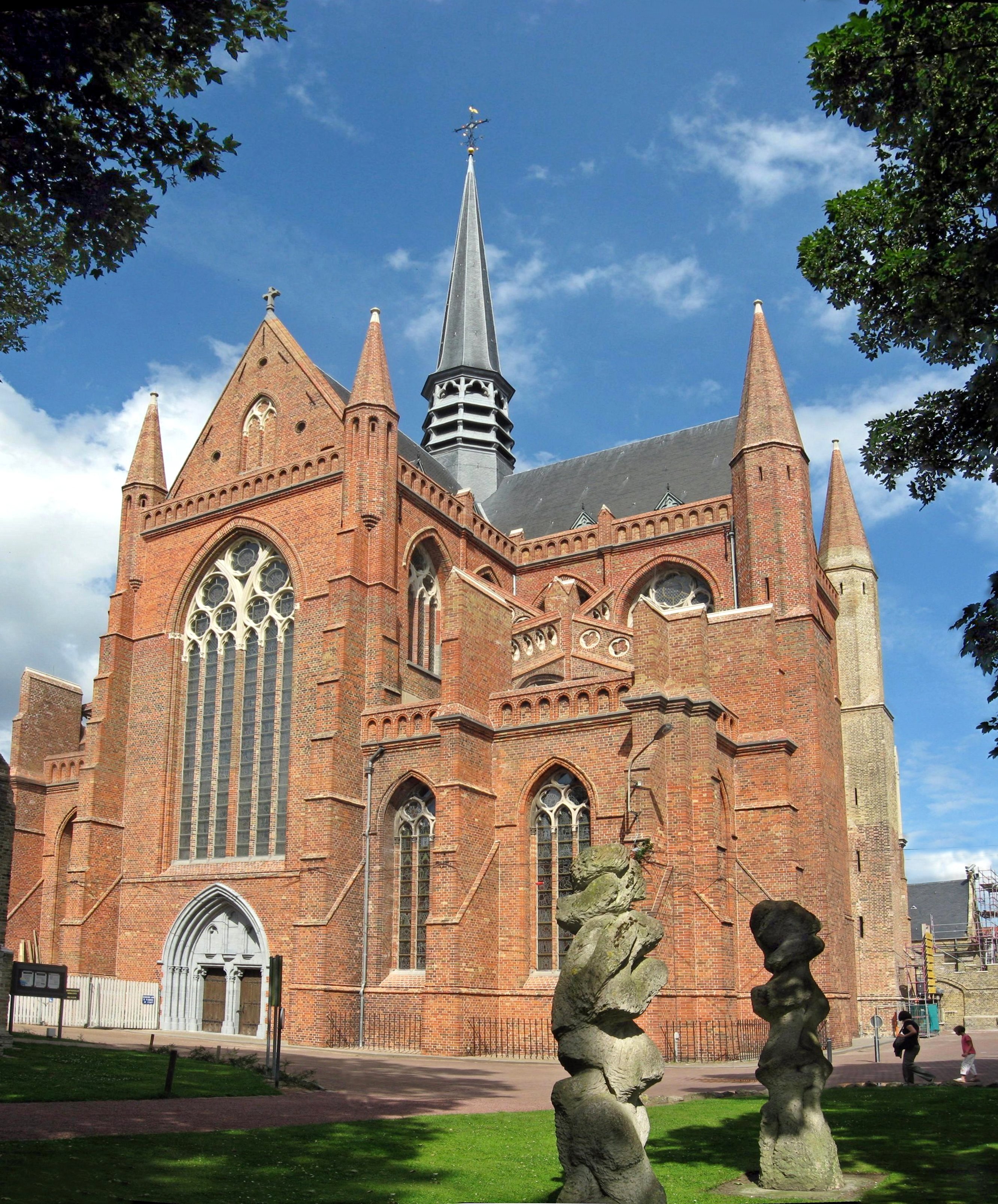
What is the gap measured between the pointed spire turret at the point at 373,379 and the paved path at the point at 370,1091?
621 inches

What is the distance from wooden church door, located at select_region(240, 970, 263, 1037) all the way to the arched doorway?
1cm

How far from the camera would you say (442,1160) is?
1023 cm

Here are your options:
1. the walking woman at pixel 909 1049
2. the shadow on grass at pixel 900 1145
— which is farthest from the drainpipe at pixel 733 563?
the shadow on grass at pixel 900 1145

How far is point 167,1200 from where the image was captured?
8.10 meters

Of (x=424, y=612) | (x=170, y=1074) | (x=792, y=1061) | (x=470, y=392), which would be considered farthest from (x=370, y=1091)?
(x=470, y=392)

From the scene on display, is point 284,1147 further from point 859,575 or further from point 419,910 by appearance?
point 859,575

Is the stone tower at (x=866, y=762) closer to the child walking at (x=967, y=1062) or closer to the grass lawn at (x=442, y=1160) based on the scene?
the child walking at (x=967, y=1062)

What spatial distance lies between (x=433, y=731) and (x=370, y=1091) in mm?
10904

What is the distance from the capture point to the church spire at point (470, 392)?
4559 centimetres

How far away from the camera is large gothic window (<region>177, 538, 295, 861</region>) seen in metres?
29.4

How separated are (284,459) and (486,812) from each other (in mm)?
12193

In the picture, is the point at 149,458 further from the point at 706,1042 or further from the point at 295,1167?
the point at 295,1167

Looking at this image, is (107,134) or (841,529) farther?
(841,529)

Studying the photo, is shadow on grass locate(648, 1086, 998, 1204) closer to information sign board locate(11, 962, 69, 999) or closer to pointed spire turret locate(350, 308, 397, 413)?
information sign board locate(11, 962, 69, 999)
